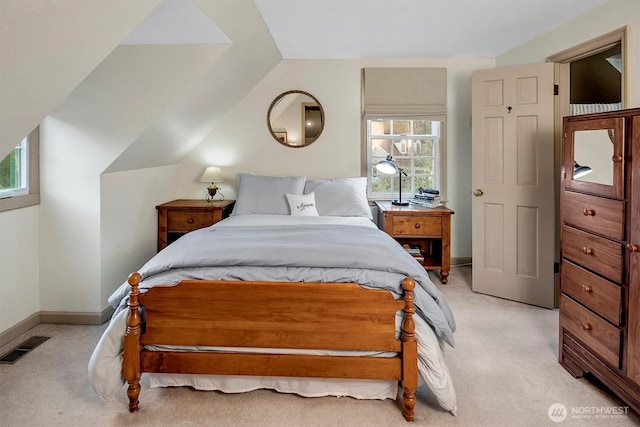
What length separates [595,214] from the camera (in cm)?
221

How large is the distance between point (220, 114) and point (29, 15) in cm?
293

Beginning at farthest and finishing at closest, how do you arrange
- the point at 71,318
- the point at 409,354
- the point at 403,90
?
the point at 403,90, the point at 71,318, the point at 409,354

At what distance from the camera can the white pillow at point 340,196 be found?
408 centimetres

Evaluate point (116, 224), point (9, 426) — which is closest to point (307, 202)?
point (116, 224)

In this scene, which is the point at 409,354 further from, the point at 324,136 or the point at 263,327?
the point at 324,136

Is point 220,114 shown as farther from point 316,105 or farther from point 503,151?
point 503,151

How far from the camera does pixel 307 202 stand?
4027mm

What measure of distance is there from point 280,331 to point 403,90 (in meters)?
3.19

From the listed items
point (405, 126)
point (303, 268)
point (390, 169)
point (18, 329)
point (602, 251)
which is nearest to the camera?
point (602, 251)

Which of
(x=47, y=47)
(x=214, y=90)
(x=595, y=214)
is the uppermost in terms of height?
(x=214, y=90)

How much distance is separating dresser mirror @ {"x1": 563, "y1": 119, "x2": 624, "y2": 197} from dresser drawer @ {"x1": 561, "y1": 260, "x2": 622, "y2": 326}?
42cm

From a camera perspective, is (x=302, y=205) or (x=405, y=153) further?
(x=405, y=153)

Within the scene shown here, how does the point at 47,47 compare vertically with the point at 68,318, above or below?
above

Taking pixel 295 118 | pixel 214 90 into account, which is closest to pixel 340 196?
pixel 295 118
